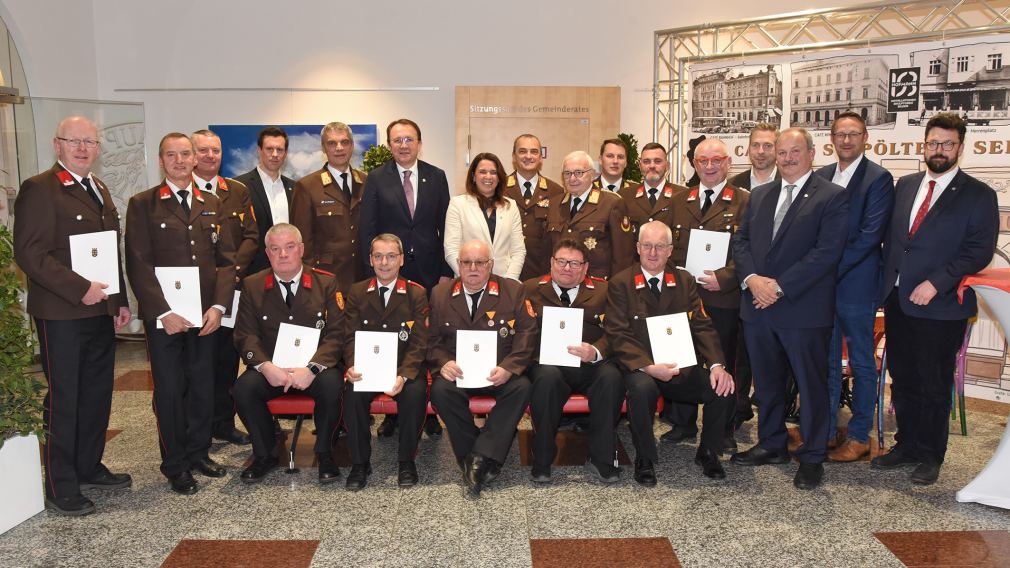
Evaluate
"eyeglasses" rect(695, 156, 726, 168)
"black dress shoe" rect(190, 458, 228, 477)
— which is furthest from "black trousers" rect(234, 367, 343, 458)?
"eyeglasses" rect(695, 156, 726, 168)

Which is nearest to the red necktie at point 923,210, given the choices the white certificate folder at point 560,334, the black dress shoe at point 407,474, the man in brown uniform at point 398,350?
the white certificate folder at point 560,334

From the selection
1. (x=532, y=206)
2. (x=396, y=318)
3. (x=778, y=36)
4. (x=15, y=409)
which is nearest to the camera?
(x=15, y=409)

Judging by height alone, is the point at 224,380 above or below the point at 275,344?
below

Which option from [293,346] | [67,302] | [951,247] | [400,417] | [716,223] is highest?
[716,223]

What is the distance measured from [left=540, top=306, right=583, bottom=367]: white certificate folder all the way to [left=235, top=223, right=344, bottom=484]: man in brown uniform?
3.83 feet

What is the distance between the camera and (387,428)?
4844mm

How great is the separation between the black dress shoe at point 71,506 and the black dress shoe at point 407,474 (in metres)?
1.52

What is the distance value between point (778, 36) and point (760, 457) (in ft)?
18.1

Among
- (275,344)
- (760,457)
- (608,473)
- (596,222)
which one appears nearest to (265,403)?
(275,344)

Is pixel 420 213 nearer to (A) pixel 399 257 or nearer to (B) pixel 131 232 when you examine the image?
(A) pixel 399 257

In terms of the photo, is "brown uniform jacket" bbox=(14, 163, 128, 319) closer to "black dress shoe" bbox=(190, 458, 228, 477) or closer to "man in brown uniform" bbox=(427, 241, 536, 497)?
"black dress shoe" bbox=(190, 458, 228, 477)

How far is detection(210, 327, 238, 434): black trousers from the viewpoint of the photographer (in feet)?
14.5

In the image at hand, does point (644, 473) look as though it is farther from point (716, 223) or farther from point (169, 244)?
point (169, 244)

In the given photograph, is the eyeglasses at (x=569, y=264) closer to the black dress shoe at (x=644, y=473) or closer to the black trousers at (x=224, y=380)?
the black dress shoe at (x=644, y=473)
